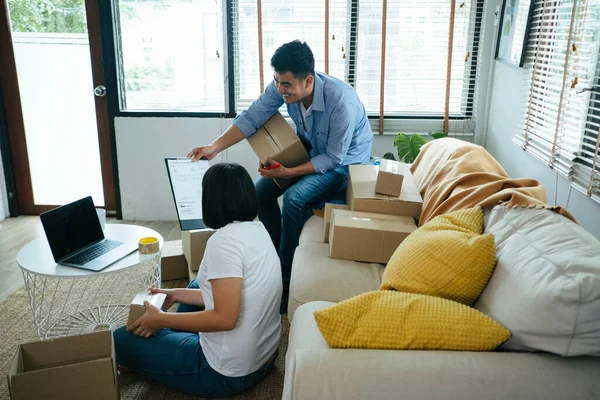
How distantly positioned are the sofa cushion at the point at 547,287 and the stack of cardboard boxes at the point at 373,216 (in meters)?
0.55

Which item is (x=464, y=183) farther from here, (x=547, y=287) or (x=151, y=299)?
(x=151, y=299)

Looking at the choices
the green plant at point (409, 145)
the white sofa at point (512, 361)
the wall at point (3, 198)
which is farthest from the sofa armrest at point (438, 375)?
the wall at point (3, 198)

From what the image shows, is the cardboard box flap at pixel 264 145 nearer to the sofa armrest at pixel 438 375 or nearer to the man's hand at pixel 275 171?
the man's hand at pixel 275 171

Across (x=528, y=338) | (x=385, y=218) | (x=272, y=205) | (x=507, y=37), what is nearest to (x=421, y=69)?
(x=507, y=37)

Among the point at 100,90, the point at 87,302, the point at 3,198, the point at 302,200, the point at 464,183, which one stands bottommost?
the point at 87,302

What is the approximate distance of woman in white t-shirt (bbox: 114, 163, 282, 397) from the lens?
5.08ft

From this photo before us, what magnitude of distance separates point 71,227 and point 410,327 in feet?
4.83

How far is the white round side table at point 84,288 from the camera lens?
78.2 inches

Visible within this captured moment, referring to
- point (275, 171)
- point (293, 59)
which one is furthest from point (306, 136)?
point (293, 59)

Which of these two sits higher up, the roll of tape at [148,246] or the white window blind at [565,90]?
the white window blind at [565,90]

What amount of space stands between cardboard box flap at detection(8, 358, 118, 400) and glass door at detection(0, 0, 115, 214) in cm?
246

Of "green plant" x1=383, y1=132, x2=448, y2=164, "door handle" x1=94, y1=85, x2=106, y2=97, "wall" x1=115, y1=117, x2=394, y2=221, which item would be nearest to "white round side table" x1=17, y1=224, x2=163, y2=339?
"wall" x1=115, y1=117, x2=394, y2=221

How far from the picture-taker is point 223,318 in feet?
5.06

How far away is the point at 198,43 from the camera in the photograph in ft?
11.6
